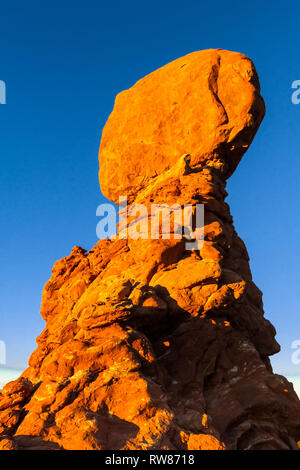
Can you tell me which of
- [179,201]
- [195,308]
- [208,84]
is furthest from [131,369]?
[208,84]

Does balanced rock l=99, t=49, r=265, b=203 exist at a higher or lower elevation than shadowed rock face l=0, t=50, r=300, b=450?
higher

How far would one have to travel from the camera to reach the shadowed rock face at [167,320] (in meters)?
14.2

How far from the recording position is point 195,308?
746 inches

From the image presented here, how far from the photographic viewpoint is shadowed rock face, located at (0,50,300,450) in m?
14.2

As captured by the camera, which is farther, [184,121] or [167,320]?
[184,121]

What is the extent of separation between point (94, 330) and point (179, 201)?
935 centimetres

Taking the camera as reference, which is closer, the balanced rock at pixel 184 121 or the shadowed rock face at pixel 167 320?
the shadowed rock face at pixel 167 320

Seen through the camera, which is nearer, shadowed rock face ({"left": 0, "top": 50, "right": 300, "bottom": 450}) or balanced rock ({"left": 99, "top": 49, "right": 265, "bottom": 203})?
shadowed rock face ({"left": 0, "top": 50, "right": 300, "bottom": 450})

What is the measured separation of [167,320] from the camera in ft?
62.2

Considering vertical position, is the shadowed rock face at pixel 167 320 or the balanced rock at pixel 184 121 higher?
the balanced rock at pixel 184 121

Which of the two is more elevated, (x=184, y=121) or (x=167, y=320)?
(x=184, y=121)
